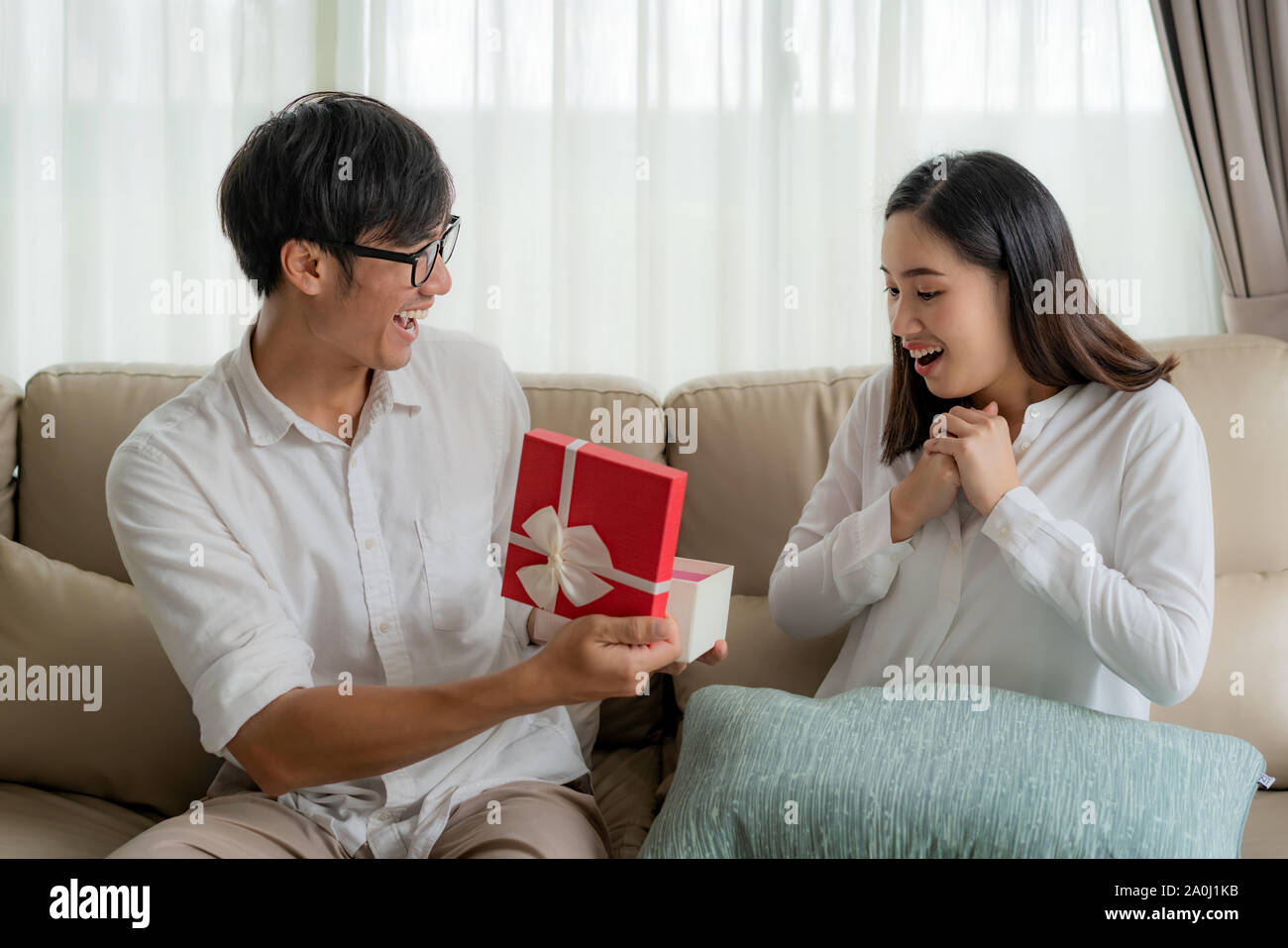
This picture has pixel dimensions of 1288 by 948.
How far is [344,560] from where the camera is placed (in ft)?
4.62

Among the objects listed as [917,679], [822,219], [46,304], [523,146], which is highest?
[523,146]

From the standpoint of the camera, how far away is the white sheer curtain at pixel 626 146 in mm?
2320

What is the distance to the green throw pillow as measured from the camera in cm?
113

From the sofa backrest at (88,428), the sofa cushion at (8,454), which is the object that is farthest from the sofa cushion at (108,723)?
the sofa cushion at (8,454)

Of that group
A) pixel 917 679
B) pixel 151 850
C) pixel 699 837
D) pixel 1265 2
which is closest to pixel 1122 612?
pixel 917 679

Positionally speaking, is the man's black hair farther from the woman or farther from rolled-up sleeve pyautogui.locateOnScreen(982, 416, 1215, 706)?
rolled-up sleeve pyautogui.locateOnScreen(982, 416, 1215, 706)

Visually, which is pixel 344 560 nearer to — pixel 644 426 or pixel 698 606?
pixel 698 606

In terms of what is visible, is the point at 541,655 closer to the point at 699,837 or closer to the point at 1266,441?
the point at 699,837

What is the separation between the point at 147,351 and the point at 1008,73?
204cm

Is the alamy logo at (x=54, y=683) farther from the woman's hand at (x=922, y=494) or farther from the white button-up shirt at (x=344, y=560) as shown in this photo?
the woman's hand at (x=922, y=494)

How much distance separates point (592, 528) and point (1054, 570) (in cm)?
56

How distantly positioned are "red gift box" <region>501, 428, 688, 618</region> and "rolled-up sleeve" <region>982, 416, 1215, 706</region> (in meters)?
0.45

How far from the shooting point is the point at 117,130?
2445mm

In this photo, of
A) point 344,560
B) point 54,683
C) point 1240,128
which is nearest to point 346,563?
point 344,560
